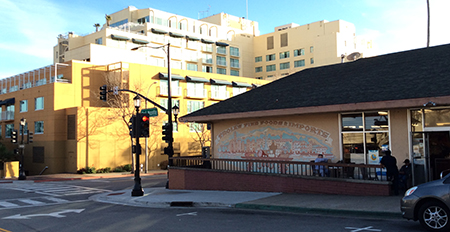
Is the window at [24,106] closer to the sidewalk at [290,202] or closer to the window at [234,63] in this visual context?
the sidewalk at [290,202]

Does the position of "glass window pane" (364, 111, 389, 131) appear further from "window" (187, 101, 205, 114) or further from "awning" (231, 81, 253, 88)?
"awning" (231, 81, 253, 88)

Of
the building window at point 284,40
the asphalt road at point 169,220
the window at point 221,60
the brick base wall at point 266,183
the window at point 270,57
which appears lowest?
the asphalt road at point 169,220

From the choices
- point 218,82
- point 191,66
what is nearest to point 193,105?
point 218,82

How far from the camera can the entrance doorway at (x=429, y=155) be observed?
1345cm

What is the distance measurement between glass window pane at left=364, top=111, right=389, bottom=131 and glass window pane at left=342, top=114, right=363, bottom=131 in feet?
0.84

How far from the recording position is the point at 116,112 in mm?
41750

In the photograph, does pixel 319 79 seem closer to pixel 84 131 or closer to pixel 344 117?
pixel 344 117

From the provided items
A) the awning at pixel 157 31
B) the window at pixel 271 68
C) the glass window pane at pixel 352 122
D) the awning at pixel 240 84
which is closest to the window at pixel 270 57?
the window at pixel 271 68

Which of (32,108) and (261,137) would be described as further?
(32,108)

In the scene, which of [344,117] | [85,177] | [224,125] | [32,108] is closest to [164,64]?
[32,108]

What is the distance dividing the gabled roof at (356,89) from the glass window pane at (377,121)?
87 centimetres

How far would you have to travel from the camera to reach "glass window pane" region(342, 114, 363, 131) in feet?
49.4

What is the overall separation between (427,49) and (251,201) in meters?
11.0

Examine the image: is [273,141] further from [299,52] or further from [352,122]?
[299,52]
